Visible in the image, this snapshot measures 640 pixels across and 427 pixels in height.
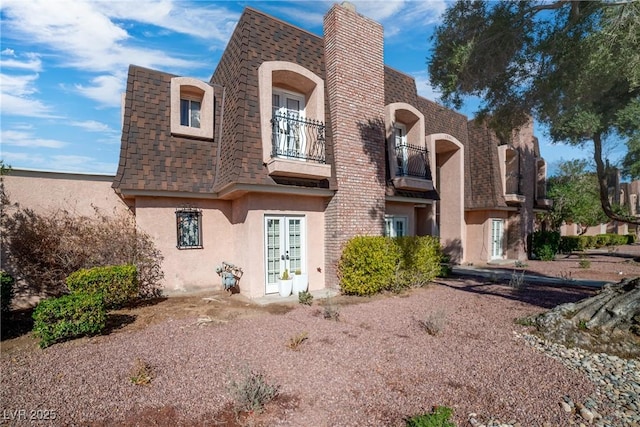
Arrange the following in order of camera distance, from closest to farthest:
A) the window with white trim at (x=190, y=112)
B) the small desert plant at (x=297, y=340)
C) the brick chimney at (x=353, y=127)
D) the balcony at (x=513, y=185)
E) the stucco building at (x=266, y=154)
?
1. the small desert plant at (x=297, y=340)
2. the stucco building at (x=266, y=154)
3. the brick chimney at (x=353, y=127)
4. the window with white trim at (x=190, y=112)
5. the balcony at (x=513, y=185)

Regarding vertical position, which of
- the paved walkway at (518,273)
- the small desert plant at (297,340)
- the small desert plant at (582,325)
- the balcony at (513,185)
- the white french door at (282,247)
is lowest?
the paved walkway at (518,273)

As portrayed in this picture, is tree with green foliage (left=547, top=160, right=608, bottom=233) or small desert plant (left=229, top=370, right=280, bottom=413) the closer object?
small desert plant (left=229, top=370, right=280, bottom=413)

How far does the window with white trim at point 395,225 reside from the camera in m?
12.2

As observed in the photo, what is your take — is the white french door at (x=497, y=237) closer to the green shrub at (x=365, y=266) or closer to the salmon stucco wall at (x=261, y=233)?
the green shrub at (x=365, y=266)

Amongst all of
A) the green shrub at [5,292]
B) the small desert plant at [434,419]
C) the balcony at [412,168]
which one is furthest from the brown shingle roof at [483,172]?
the green shrub at [5,292]

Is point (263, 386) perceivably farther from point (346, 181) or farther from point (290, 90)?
point (290, 90)

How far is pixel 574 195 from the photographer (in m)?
21.0

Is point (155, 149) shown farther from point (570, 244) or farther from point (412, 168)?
point (570, 244)

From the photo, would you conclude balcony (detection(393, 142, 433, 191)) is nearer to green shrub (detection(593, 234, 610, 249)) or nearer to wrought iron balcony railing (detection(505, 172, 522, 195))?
wrought iron balcony railing (detection(505, 172, 522, 195))

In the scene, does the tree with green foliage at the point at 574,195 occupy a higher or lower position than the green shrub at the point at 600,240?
higher

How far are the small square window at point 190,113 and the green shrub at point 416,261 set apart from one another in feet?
24.5

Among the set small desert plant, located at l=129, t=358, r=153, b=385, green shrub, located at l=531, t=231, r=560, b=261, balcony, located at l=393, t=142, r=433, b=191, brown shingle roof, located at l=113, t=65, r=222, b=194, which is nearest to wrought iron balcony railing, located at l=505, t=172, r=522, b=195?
green shrub, located at l=531, t=231, r=560, b=261

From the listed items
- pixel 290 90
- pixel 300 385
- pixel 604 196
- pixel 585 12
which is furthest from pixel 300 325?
pixel 604 196

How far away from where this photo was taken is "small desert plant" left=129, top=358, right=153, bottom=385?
4070 mm
